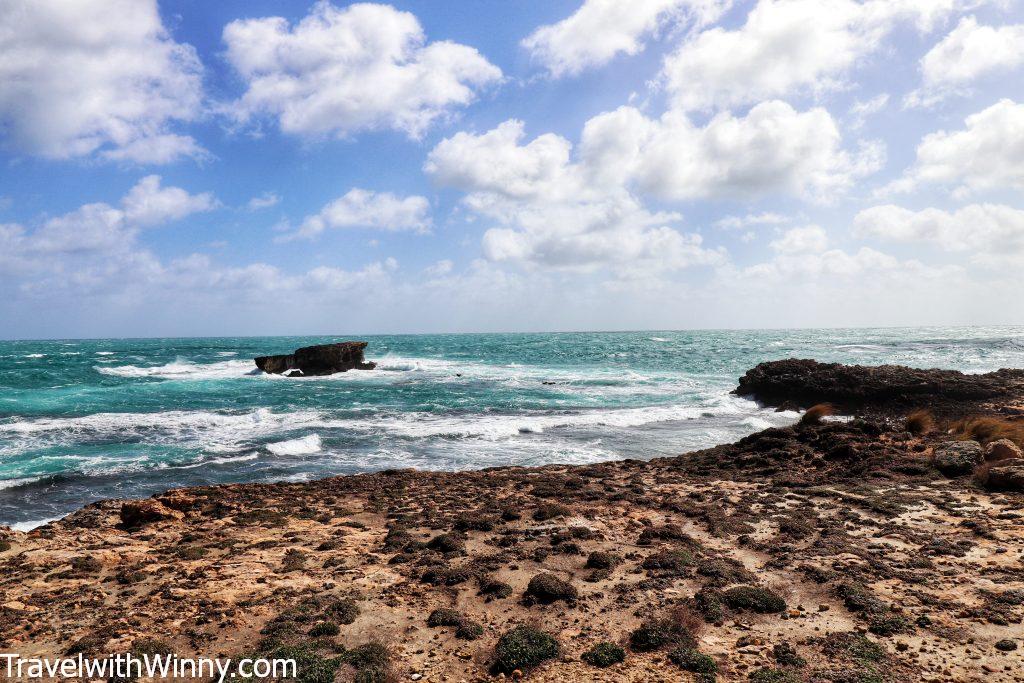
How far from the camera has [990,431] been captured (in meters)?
15.4

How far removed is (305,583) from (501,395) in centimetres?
2899

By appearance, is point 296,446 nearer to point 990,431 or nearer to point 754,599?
point 754,599

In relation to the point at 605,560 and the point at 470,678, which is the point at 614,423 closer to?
the point at 605,560

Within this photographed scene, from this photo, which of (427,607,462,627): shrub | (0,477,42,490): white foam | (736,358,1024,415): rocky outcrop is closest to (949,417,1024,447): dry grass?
(736,358,1024,415): rocky outcrop

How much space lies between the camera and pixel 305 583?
8.54 meters

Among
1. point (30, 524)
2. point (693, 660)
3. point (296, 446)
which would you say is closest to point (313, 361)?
point (296, 446)

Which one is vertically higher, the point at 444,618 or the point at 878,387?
the point at 878,387

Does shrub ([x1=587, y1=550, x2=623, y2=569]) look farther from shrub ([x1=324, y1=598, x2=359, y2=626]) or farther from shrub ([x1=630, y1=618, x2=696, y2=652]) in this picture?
shrub ([x1=324, y1=598, x2=359, y2=626])

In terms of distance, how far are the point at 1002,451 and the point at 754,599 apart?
10225 millimetres

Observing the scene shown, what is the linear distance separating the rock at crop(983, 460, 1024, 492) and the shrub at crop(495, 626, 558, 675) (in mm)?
11374

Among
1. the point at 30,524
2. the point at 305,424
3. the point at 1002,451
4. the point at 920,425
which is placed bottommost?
the point at 30,524

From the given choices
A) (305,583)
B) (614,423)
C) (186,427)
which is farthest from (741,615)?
(186,427)

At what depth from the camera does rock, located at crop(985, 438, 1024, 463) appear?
12641 millimetres

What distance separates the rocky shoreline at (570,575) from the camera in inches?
253
